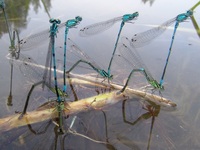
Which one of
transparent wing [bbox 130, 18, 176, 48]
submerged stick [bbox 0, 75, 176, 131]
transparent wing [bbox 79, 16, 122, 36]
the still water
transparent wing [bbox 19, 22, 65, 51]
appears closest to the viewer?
the still water

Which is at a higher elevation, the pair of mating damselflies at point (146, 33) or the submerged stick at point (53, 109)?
the pair of mating damselflies at point (146, 33)

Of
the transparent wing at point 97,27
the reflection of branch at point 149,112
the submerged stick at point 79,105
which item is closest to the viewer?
the submerged stick at point 79,105

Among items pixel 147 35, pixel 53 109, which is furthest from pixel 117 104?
pixel 147 35

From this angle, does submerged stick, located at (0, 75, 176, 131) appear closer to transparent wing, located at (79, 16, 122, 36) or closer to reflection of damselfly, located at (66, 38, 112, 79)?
reflection of damselfly, located at (66, 38, 112, 79)

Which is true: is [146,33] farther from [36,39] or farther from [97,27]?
[36,39]

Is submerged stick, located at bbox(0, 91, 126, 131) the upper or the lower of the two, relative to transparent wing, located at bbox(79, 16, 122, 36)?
lower

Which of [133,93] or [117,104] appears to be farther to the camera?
[133,93]

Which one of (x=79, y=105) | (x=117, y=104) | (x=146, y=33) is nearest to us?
(x=79, y=105)

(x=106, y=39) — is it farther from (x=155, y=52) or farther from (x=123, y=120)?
(x=123, y=120)

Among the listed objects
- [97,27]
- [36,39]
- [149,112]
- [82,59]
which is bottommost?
[149,112]

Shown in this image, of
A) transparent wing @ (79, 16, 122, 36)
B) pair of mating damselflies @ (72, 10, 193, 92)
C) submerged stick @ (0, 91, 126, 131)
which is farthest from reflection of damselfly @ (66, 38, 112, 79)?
submerged stick @ (0, 91, 126, 131)

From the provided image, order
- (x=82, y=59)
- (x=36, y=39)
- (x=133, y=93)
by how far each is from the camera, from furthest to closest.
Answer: (x=82, y=59) → (x=36, y=39) → (x=133, y=93)

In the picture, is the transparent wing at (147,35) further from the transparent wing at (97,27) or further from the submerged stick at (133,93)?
the submerged stick at (133,93)

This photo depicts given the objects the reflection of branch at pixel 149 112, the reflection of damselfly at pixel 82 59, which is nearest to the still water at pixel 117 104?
the reflection of branch at pixel 149 112
